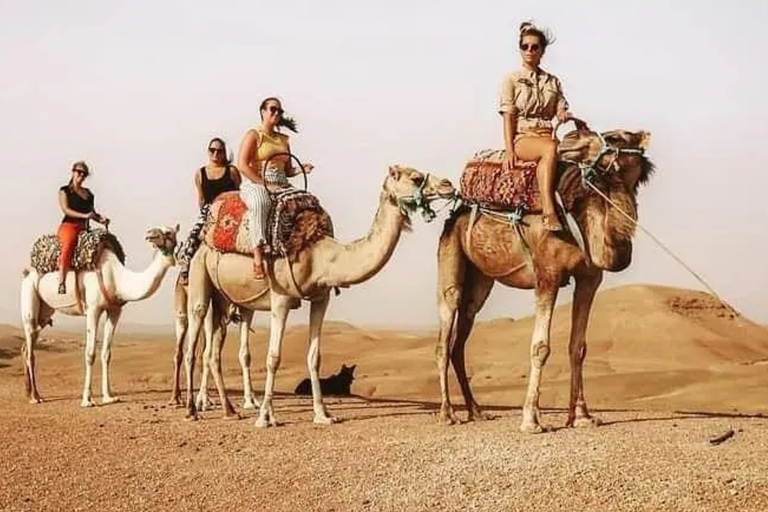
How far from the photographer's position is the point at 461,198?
11016 mm

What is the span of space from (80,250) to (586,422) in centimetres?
795

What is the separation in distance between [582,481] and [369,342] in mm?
25236

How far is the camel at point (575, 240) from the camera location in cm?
995

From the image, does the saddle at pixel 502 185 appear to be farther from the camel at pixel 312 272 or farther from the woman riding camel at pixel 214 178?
the woman riding camel at pixel 214 178

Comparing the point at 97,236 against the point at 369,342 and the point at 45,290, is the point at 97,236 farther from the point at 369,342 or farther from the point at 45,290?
Answer: the point at 369,342

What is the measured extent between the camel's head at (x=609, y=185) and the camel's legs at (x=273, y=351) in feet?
11.5

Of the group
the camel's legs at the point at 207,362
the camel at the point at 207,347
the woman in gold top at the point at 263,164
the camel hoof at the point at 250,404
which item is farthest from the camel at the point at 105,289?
the woman in gold top at the point at 263,164

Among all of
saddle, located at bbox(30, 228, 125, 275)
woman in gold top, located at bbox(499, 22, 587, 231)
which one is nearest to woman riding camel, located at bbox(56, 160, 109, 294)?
saddle, located at bbox(30, 228, 125, 275)

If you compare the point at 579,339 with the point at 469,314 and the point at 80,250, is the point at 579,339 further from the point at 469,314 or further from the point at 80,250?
the point at 80,250

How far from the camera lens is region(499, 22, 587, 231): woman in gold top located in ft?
33.9

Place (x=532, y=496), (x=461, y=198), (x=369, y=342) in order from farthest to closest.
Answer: (x=369, y=342) → (x=461, y=198) → (x=532, y=496)

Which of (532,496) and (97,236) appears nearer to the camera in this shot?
(532,496)

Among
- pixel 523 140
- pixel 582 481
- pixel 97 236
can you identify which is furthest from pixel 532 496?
pixel 97 236

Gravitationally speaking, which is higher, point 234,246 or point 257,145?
point 257,145
